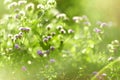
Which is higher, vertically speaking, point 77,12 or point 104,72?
point 77,12

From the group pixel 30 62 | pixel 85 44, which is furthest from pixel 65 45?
pixel 30 62

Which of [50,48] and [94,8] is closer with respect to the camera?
[50,48]

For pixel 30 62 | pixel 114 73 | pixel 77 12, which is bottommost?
pixel 114 73

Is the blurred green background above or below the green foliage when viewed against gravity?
above

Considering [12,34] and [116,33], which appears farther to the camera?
[116,33]

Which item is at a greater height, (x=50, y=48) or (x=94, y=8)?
(x=94, y=8)

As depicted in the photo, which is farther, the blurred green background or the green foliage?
the blurred green background

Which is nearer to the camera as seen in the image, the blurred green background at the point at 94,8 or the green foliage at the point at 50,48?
the green foliage at the point at 50,48

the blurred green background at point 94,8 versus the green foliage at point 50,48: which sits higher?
the blurred green background at point 94,8

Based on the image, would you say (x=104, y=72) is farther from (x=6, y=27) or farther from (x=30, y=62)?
(x=6, y=27)

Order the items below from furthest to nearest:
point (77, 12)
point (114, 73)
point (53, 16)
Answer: point (77, 12)
point (53, 16)
point (114, 73)

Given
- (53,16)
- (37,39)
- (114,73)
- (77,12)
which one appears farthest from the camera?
(77,12)
